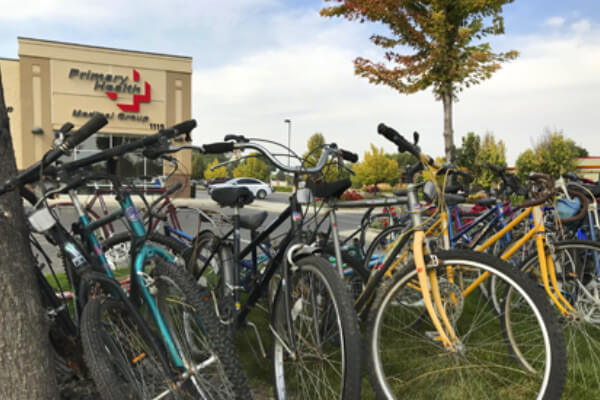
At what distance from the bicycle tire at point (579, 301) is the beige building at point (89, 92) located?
64.6 ft

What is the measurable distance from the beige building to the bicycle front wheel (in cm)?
1971

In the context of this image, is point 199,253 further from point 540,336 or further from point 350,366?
point 540,336

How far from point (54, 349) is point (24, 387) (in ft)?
1.25

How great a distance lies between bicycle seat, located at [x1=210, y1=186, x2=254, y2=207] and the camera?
259 cm

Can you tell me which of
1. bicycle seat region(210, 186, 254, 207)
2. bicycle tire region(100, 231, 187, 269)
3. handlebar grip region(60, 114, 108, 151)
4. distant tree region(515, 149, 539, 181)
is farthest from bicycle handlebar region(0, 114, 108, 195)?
distant tree region(515, 149, 539, 181)

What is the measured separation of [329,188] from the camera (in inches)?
94.3

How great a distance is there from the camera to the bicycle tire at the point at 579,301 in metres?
2.73

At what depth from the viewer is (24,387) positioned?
193 centimetres

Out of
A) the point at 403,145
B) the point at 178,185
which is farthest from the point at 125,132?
the point at 403,145

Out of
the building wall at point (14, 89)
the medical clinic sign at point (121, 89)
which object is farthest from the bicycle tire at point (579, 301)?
the building wall at point (14, 89)

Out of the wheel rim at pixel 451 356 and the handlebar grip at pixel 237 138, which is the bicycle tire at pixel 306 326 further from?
the handlebar grip at pixel 237 138

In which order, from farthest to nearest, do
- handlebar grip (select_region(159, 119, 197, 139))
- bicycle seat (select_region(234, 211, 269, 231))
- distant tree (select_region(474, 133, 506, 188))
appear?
distant tree (select_region(474, 133, 506, 188)) < bicycle seat (select_region(234, 211, 269, 231)) < handlebar grip (select_region(159, 119, 197, 139))

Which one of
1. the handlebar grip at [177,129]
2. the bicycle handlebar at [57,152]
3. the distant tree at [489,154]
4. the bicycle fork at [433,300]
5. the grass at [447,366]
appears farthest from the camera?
the distant tree at [489,154]

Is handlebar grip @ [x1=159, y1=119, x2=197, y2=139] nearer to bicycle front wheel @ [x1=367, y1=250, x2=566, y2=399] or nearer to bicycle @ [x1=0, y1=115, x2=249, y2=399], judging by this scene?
bicycle @ [x1=0, y1=115, x2=249, y2=399]
